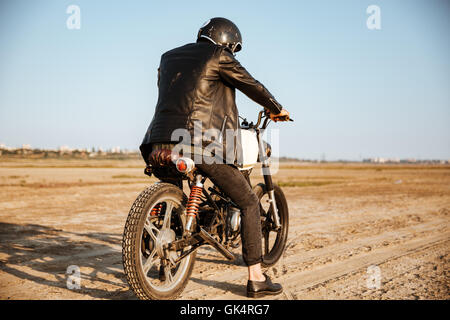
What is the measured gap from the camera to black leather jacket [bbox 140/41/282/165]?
288cm

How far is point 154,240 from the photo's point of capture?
2822 millimetres

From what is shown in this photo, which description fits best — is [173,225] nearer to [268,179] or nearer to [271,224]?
[268,179]

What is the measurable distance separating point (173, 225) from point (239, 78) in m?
1.38

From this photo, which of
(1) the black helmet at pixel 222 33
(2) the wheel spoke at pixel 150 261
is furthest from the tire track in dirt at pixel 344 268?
(1) the black helmet at pixel 222 33

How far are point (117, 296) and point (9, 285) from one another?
1024 millimetres

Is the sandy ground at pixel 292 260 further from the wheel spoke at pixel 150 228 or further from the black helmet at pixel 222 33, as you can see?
the black helmet at pixel 222 33

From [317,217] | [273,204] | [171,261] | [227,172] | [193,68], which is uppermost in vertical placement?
[193,68]

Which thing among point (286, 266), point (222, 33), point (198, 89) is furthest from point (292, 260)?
point (222, 33)

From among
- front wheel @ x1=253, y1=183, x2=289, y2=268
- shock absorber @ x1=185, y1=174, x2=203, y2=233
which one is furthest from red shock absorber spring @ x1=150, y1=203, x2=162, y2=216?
front wheel @ x1=253, y1=183, x2=289, y2=268

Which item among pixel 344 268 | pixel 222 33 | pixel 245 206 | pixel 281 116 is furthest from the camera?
pixel 344 268

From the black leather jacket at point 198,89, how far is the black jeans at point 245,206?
8.5 inches
